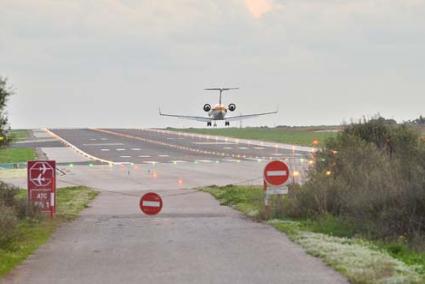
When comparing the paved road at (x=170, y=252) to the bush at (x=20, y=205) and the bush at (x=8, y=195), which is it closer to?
the bush at (x=20, y=205)

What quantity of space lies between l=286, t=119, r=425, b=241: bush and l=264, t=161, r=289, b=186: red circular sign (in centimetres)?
63

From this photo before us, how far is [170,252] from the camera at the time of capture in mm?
13414

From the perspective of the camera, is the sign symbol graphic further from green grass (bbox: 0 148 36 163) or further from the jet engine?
the jet engine

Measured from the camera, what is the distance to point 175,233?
16781mm

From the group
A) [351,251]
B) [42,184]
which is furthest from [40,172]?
[351,251]

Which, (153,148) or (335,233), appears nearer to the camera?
(335,233)

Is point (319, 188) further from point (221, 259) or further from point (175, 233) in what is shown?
point (221, 259)

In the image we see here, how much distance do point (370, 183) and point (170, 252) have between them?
593 centimetres

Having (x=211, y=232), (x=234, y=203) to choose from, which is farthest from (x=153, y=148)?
(x=211, y=232)

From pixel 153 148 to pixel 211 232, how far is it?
62930mm

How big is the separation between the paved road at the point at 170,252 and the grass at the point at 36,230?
25 cm

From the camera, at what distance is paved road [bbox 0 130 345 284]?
35.2 ft

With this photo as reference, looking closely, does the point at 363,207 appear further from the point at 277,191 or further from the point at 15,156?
the point at 15,156

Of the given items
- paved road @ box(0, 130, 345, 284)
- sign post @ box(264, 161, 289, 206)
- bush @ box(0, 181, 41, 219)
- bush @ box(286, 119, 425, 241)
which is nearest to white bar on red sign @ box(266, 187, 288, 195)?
sign post @ box(264, 161, 289, 206)
